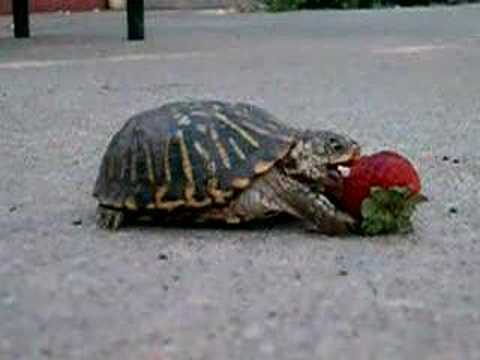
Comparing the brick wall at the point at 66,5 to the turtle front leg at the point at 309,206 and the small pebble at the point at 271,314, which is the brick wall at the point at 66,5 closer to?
the turtle front leg at the point at 309,206

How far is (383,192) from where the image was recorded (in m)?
2.62

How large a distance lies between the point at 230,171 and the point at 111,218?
32 cm

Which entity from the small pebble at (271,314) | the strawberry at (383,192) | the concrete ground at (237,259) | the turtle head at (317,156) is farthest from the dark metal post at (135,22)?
the small pebble at (271,314)

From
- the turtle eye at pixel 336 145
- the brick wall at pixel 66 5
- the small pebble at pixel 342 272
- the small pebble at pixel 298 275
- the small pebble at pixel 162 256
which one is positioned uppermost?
the turtle eye at pixel 336 145

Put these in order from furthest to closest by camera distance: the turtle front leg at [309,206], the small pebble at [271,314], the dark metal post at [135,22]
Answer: the dark metal post at [135,22], the turtle front leg at [309,206], the small pebble at [271,314]

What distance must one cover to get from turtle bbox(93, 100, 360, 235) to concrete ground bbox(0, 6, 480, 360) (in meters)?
0.06

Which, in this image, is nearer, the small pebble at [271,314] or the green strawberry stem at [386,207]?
the small pebble at [271,314]

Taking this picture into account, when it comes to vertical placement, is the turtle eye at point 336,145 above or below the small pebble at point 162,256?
above

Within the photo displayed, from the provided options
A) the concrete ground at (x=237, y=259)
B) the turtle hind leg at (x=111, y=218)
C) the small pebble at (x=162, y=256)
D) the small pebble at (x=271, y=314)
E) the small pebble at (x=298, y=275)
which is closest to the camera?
the concrete ground at (x=237, y=259)

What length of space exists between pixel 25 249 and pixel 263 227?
0.53 m

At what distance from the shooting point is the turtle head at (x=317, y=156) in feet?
8.89

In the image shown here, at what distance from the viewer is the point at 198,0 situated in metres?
16.5

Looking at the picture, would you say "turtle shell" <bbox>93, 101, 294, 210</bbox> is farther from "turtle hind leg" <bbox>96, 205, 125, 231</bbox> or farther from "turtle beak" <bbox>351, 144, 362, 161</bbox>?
"turtle beak" <bbox>351, 144, 362, 161</bbox>

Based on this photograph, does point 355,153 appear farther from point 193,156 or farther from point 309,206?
point 193,156
